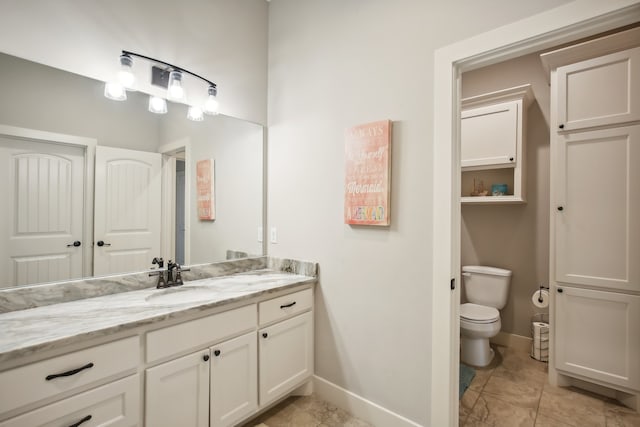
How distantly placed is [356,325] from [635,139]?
2.12m

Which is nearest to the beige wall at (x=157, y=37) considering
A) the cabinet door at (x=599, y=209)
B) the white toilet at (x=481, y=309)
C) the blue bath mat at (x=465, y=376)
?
the cabinet door at (x=599, y=209)

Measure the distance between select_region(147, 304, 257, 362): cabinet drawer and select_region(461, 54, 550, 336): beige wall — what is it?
8.26 feet

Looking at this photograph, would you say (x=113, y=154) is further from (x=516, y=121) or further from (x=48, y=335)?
(x=516, y=121)

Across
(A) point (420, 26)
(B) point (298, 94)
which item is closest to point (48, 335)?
(B) point (298, 94)

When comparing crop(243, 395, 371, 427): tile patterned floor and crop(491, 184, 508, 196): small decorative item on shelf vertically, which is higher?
crop(491, 184, 508, 196): small decorative item on shelf

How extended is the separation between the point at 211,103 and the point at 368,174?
3.71 ft

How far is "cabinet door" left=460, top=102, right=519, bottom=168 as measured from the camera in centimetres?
267

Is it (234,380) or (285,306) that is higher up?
(285,306)

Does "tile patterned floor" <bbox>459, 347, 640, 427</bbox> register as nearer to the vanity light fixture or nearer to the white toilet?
the white toilet

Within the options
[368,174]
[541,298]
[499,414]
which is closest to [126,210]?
[368,174]

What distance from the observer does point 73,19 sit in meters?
1.49

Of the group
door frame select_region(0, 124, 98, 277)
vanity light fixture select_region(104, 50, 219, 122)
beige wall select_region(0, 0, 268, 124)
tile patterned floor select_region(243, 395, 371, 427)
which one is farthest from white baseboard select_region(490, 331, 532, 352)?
door frame select_region(0, 124, 98, 277)

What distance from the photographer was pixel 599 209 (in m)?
2.01

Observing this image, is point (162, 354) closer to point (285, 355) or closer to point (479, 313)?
point (285, 355)
